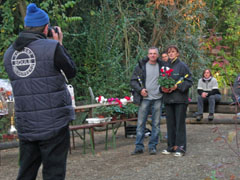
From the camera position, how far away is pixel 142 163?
23.0 ft

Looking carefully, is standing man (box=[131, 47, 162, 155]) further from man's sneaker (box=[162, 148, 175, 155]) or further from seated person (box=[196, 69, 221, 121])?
seated person (box=[196, 69, 221, 121])

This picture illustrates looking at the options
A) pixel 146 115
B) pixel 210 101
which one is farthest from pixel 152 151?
pixel 210 101

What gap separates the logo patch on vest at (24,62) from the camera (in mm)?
3607

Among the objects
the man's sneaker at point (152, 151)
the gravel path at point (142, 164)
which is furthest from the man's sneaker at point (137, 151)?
the man's sneaker at point (152, 151)

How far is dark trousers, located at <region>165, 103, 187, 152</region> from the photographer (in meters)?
7.54

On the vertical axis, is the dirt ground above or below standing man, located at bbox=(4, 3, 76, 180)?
below

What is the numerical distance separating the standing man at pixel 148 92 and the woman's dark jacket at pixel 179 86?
24cm

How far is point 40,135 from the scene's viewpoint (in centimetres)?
358

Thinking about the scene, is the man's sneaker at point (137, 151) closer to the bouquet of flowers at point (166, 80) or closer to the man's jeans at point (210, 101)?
the bouquet of flowers at point (166, 80)

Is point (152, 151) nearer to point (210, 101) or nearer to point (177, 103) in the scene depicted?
point (177, 103)

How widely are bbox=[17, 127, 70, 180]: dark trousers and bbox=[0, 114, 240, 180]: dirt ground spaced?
2.10 m

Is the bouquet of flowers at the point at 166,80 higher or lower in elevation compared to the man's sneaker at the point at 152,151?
higher

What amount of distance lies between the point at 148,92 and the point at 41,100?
171 inches

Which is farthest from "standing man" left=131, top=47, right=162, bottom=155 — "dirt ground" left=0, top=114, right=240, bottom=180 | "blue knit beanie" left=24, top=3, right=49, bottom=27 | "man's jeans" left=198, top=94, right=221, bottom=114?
"blue knit beanie" left=24, top=3, right=49, bottom=27
